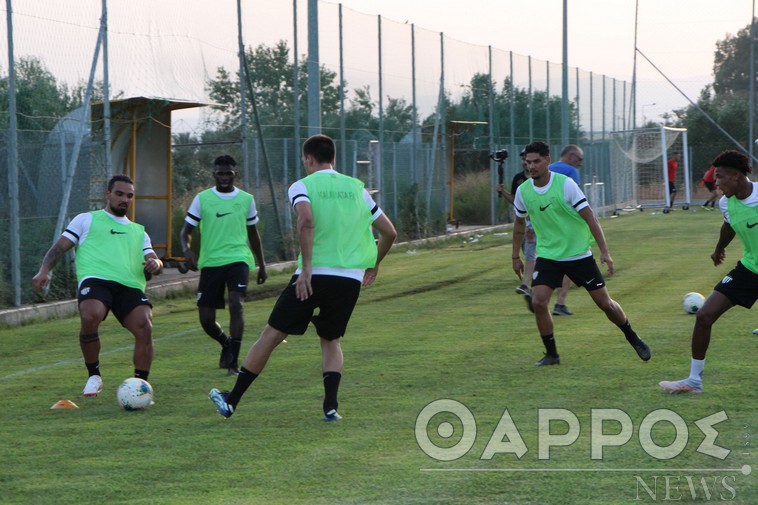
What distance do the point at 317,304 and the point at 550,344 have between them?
9.88ft

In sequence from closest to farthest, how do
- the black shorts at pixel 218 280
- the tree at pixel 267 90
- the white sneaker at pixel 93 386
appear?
the white sneaker at pixel 93 386 → the black shorts at pixel 218 280 → the tree at pixel 267 90

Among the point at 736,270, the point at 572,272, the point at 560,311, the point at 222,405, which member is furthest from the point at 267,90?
the point at 222,405

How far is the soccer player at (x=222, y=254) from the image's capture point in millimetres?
10156

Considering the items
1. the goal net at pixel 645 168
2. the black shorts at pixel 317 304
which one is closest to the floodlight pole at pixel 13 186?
the black shorts at pixel 317 304

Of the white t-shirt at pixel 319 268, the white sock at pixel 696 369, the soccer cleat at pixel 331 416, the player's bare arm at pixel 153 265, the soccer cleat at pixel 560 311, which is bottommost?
the soccer cleat at pixel 560 311

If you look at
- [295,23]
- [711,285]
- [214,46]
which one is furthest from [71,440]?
[295,23]

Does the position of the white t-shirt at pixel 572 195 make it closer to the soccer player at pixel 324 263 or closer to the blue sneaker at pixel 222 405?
the soccer player at pixel 324 263

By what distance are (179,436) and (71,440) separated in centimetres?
68

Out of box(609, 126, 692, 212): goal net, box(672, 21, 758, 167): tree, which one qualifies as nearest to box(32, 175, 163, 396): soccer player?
box(609, 126, 692, 212): goal net

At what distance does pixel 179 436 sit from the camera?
748 cm

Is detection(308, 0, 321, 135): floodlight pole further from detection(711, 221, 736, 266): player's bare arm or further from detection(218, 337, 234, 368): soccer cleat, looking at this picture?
detection(711, 221, 736, 266): player's bare arm

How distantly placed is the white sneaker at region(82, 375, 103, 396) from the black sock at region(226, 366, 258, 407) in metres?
1.64

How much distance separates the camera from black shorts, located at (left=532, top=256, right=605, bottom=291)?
9852 millimetres

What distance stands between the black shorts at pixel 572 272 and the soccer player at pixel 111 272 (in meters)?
3.22
